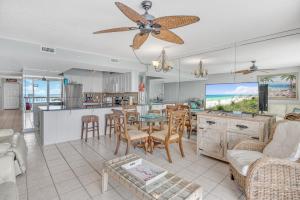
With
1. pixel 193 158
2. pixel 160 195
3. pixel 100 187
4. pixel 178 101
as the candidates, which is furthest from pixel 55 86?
pixel 160 195

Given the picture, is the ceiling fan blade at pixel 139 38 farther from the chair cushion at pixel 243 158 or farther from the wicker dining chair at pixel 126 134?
the chair cushion at pixel 243 158

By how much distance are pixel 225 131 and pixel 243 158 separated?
0.87 m

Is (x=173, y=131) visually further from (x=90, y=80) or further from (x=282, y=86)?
(x=90, y=80)

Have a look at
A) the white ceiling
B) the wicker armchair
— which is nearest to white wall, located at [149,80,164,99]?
the white ceiling

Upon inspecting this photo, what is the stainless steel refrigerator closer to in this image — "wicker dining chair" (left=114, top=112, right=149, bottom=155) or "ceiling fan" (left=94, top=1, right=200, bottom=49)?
"wicker dining chair" (left=114, top=112, right=149, bottom=155)

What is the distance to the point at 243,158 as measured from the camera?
2.00m

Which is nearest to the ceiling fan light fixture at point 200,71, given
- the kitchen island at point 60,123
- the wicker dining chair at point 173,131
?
the wicker dining chair at point 173,131

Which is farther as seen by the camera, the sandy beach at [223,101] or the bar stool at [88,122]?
the bar stool at [88,122]

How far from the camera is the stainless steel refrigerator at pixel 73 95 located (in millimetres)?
6516

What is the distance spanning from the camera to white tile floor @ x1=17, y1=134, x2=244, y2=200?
1971 millimetres

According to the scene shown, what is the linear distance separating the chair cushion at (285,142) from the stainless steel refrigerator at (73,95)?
6.30 metres

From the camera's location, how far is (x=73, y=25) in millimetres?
2703

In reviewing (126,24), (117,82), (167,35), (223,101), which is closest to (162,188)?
(167,35)

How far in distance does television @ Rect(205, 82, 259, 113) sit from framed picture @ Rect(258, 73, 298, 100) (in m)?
1.51
